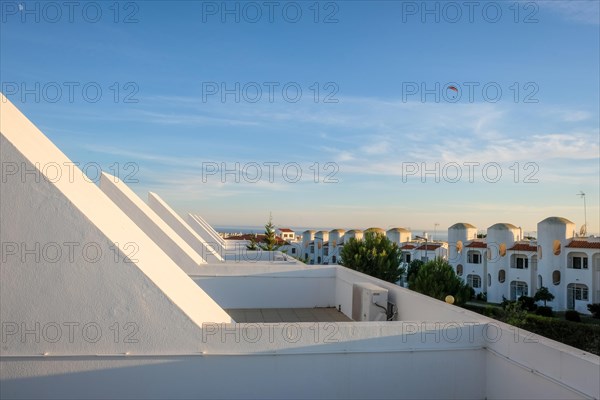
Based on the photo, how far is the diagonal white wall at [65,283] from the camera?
5.36 meters

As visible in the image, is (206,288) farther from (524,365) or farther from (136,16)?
(524,365)

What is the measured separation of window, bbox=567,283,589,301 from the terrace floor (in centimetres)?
3692

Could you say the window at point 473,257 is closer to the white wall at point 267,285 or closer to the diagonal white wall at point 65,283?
the white wall at point 267,285

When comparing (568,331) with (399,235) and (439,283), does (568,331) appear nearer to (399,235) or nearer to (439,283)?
(439,283)

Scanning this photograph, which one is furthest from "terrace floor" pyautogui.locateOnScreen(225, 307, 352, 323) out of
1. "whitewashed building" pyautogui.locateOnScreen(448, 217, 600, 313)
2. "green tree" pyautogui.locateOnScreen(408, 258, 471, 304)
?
"whitewashed building" pyautogui.locateOnScreen(448, 217, 600, 313)

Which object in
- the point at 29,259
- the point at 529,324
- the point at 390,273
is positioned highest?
the point at 29,259

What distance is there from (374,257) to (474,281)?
20382 mm

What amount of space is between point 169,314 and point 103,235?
3.93 ft

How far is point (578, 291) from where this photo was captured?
40.9 m

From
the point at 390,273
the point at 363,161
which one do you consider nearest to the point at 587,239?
the point at 390,273

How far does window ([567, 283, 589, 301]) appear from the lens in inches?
1592

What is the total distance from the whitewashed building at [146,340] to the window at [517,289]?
44135mm

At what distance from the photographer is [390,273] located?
120 ft

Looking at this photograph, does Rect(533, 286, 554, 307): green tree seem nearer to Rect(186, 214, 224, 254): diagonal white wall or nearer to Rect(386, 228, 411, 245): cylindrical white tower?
Rect(386, 228, 411, 245): cylindrical white tower
